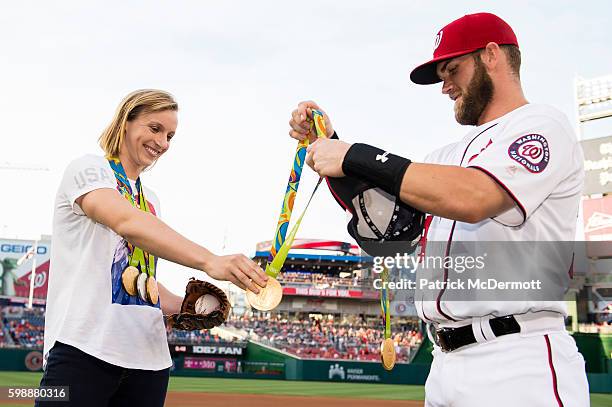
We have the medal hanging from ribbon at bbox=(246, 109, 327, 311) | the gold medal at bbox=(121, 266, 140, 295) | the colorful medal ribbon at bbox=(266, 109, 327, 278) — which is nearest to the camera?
the medal hanging from ribbon at bbox=(246, 109, 327, 311)

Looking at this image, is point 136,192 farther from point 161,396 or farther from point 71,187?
point 161,396

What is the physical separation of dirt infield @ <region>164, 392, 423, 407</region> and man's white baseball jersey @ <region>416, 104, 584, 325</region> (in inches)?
449

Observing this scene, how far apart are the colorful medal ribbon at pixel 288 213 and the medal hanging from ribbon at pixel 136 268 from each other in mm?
505

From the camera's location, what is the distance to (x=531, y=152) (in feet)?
6.40

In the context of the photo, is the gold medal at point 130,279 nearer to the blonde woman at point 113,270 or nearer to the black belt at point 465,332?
the blonde woman at point 113,270

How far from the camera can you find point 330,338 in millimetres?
33469

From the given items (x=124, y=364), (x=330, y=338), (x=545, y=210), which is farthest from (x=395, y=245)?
(x=330, y=338)

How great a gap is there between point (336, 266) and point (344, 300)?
6.09 metres

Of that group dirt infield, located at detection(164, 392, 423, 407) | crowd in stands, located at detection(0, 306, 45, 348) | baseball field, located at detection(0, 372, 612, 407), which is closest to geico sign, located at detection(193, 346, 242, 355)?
crowd in stands, located at detection(0, 306, 45, 348)

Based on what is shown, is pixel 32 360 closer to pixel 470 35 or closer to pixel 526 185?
pixel 470 35

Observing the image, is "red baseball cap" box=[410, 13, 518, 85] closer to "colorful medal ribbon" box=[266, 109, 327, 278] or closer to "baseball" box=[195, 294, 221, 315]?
"colorful medal ribbon" box=[266, 109, 327, 278]

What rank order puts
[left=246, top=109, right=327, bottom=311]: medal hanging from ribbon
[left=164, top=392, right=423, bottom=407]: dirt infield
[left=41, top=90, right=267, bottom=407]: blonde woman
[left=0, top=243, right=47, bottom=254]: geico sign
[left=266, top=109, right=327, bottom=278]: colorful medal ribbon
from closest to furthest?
[left=246, top=109, right=327, bottom=311]: medal hanging from ribbon, [left=41, top=90, right=267, bottom=407]: blonde woman, [left=266, top=109, right=327, bottom=278]: colorful medal ribbon, [left=164, top=392, right=423, bottom=407]: dirt infield, [left=0, top=243, right=47, bottom=254]: geico sign

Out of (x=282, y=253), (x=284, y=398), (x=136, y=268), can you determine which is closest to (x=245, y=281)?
(x=282, y=253)

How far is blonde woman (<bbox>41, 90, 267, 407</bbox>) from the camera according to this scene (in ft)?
7.02
